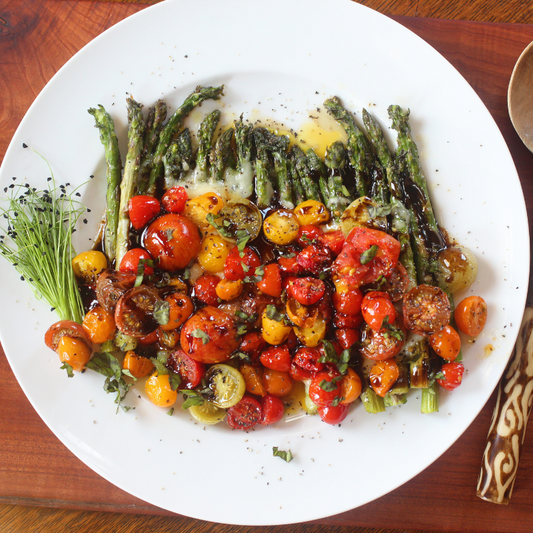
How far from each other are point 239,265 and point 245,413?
41.4 inches

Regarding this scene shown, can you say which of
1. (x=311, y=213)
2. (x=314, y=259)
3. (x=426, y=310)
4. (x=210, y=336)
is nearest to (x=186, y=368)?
(x=210, y=336)

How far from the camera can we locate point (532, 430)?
298 centimetres

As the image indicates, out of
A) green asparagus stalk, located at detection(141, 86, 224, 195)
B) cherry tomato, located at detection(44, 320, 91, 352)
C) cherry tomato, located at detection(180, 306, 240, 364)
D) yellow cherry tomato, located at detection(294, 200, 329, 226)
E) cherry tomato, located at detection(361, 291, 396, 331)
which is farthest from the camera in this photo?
green asparagus stalk, located at detection(141, 86, 224, 195)

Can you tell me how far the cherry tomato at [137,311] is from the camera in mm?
2582

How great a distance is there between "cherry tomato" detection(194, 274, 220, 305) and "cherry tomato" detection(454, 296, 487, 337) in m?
1.73

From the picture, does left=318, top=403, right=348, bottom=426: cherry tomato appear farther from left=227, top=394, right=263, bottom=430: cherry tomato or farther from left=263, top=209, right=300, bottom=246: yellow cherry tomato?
left=263, top=209, right=300, bottom=246: yellow cherry tomato

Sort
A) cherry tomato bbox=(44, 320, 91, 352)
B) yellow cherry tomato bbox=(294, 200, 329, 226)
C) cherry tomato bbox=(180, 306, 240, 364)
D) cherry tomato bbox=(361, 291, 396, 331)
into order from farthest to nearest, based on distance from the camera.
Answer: yellow cherry tomato bbox=(294, 200, 329, 226) → cherry tomato bbox=(44, 320, 91, 352) → cherry tomato bbox=(180, 306, 240, 364) → cherry tomato bbox=(361, 291, 396, 331)

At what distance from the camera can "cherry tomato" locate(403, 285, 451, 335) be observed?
8.36 ft

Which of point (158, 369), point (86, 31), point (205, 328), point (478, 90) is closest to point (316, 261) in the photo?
point (205, 328)

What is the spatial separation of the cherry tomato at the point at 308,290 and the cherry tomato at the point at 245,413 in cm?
84

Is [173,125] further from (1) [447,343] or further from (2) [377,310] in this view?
(1) [447,343]

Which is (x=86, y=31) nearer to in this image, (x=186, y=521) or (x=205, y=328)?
(x=205, y=328)

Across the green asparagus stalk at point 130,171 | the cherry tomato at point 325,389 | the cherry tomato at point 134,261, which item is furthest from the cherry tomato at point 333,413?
the green asparagus stalk at point 130,171

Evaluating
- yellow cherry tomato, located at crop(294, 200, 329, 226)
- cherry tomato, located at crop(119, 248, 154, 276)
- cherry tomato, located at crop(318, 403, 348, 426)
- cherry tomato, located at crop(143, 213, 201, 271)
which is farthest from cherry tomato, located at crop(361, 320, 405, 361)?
cherry tomato, located at crop(119, 248, 154, 276)
